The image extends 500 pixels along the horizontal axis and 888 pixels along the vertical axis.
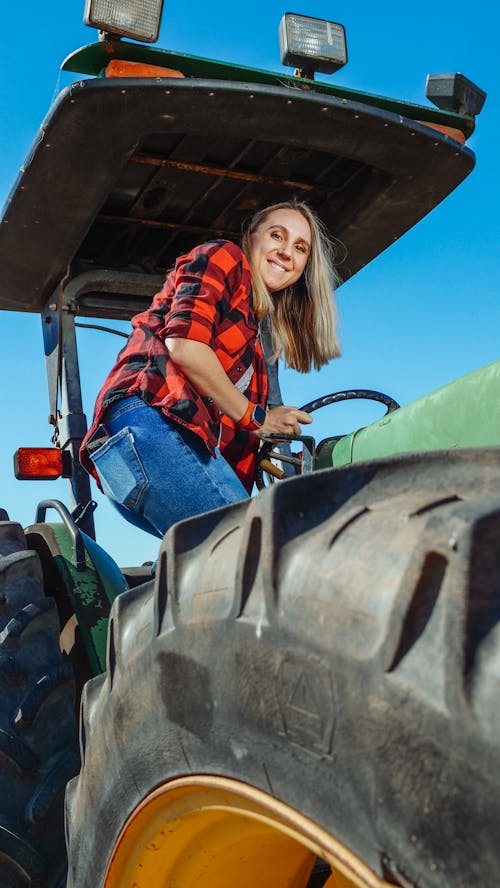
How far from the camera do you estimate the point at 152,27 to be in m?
Result: 2.40

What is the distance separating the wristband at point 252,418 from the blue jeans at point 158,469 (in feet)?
0.35

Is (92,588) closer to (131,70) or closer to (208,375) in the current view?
(208,375)

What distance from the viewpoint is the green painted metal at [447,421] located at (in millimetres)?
1526

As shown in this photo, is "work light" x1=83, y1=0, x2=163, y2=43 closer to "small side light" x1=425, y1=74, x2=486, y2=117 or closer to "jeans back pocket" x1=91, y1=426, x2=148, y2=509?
"small side light" x1=425, y1=74, x2=486, y2=117

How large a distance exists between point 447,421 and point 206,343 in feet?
2.48

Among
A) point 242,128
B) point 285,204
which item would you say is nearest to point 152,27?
point 242,128

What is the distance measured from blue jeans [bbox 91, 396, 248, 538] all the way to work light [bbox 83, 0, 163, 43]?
3.01ft

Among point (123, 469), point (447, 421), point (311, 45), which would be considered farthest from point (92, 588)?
point (311, 45)

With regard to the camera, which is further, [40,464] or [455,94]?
[40,464]

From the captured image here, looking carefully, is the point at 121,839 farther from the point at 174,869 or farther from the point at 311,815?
the point at 311,815

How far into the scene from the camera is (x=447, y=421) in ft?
5.45

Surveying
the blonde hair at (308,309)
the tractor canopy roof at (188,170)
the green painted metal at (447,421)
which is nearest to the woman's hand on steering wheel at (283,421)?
the green painted metal at (447,421)

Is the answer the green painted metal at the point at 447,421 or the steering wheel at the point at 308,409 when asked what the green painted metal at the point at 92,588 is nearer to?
the steering wheel at the point at 308,409

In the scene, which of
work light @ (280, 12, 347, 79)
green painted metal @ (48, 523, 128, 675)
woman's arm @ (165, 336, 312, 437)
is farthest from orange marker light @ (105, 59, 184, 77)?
green painted metal @ (48, 523, 128, 675)
